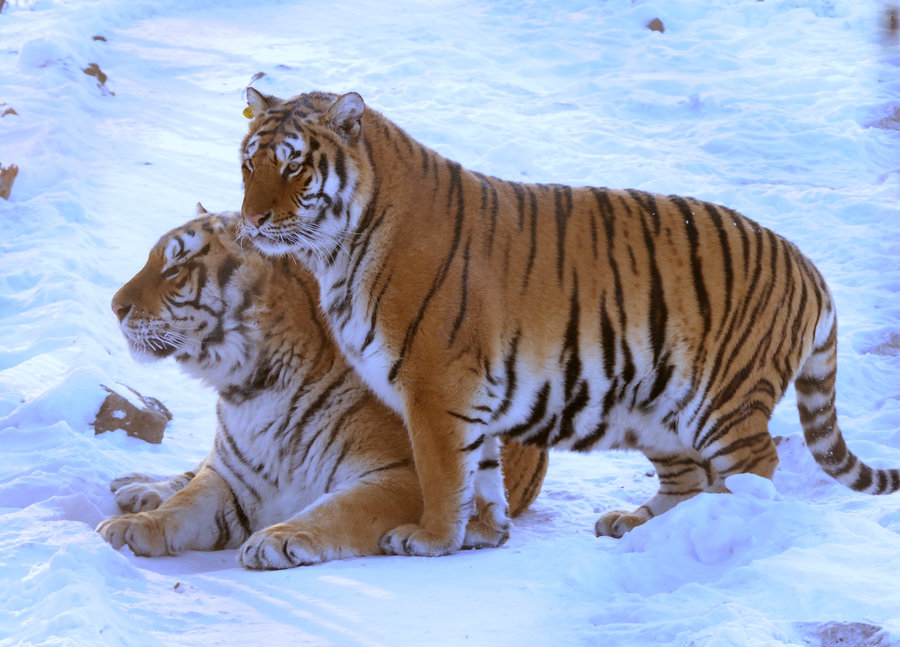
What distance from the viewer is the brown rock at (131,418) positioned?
15.3 ft

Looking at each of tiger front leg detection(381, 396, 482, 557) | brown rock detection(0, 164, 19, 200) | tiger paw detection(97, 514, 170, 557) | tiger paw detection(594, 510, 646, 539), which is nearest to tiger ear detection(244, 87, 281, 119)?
tiger front leg detection(381, 396, 482, 557)

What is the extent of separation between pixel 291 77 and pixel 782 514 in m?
8.07

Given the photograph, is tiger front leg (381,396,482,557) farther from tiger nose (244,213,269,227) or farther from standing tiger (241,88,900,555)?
tiger nose (244,213,269,227)

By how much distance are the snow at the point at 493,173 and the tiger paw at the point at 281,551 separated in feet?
0.39

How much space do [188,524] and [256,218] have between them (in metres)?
1.06

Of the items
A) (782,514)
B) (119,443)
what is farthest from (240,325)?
(782,514)

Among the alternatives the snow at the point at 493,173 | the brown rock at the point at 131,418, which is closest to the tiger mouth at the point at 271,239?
the snow at the point at 493,173

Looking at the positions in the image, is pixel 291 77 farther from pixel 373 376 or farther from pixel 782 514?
pixel 782 514

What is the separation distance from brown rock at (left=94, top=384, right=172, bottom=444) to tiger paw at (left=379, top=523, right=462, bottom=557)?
1762mm

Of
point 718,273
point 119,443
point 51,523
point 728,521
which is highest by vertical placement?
point 718,273

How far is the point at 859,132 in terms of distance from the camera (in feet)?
30.5

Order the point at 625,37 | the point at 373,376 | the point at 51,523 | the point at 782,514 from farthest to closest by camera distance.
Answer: the point at 625,37 < the point at 373,376 < the point at 51,523 < the point at 782,514

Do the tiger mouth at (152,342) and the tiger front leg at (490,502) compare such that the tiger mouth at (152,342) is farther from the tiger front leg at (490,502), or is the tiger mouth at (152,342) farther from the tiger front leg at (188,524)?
the tiger front leg at (490,502)

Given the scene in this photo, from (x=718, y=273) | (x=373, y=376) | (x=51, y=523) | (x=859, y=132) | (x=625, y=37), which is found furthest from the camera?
(x=625, y=37)
